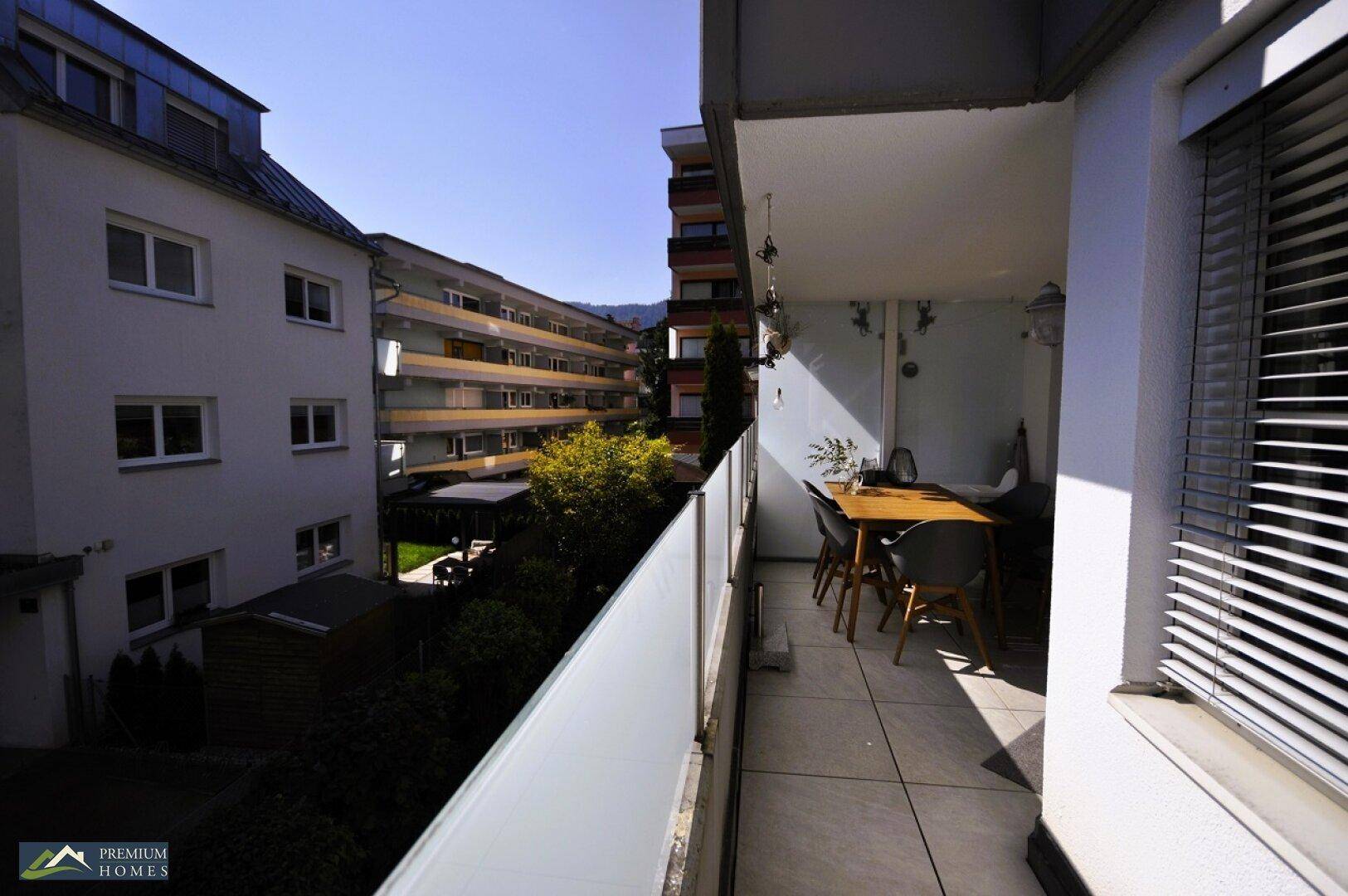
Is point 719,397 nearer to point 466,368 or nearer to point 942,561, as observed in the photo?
point 466,368

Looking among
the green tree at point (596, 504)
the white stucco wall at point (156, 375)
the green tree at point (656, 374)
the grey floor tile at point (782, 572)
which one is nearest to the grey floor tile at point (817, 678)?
the grey floor tile at point (782, 572)

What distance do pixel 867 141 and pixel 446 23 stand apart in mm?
6831

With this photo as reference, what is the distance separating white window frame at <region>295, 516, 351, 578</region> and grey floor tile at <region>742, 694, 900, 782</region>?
9438 millimetres

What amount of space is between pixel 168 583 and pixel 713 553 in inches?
350

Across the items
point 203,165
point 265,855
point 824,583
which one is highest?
point 203,165

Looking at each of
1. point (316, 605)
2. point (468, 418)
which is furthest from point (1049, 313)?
point (468, 418)

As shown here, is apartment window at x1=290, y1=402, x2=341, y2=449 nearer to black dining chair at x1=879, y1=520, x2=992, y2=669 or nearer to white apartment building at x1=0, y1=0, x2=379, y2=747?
white apartment building at x1=0, y1=0, x2=379, y2=747

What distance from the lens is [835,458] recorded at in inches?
237

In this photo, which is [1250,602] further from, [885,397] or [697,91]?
[885,397]

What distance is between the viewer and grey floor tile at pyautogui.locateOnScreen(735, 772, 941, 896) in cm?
210

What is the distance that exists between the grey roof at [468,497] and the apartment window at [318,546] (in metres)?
1.19

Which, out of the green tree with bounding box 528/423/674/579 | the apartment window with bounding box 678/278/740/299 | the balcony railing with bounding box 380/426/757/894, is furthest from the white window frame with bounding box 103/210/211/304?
the apartment window with bounding box 678/278/740/299

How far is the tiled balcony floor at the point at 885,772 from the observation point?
2152 mm

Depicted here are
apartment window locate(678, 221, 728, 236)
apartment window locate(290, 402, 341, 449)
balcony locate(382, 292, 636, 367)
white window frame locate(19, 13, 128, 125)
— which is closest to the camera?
white window frame locate(19, 13, 128, 125)
